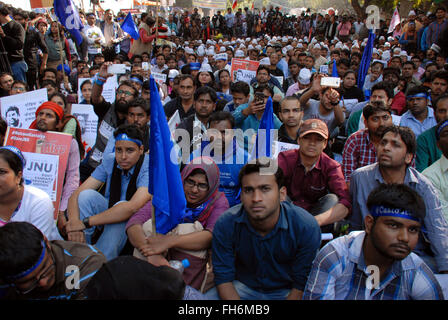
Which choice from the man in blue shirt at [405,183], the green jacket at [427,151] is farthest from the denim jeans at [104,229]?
the green jacket at [427,151]

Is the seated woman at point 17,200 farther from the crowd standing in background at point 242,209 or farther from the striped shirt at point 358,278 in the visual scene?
the striped shirt at point 358,278

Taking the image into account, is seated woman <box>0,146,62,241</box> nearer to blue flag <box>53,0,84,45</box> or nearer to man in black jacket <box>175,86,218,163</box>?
man in black jacket <box>175,86,218,163</box>

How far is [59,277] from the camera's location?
190 centimetres

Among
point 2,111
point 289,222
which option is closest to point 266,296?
point 289,222

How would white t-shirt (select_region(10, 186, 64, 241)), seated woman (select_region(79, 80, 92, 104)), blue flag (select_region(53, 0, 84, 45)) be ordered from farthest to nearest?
1. blue flag (select_region(53, 0, 84, 45))
2. seated woman (select_region(79, 80, 92, 104))
3. white t-shirt (select_region(10, 186, 64, 241))

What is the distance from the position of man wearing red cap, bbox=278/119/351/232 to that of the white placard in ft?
7.25

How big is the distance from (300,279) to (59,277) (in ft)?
4.79

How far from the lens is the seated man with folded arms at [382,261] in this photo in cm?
194

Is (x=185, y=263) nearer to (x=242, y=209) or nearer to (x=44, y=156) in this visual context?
(x=242, y=209)

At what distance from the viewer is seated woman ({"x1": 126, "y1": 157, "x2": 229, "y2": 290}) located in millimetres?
2432

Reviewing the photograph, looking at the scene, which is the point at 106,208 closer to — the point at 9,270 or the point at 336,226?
the point at 9,270

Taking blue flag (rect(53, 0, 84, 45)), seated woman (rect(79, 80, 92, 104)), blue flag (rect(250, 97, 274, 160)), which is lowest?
blue flag (rect(250, 97, 274, 160))

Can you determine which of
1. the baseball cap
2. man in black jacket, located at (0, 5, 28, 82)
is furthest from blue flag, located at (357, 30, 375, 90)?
man in black jacket, located at (0, 5, 28, 82)

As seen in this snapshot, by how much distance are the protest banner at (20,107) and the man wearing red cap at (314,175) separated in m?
3.62
